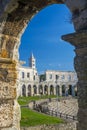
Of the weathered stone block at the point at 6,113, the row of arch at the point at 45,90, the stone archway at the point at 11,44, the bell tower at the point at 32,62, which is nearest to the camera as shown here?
the stone archway at the point at 11,44

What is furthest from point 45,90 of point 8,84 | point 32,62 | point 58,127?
point 8,84

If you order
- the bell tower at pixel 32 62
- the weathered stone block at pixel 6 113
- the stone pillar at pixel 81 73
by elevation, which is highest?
the bell tower at pixel 32 62

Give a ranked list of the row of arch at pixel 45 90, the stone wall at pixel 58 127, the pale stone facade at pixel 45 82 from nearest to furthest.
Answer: the stone wall at pixel 58 127 < the pale stone facade at pixel 45 82 < the row of arch at pixel 45 90

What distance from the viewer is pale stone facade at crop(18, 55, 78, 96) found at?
7609cm

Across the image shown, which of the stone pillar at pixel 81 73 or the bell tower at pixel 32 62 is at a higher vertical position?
the bell tower at pixel 32 62

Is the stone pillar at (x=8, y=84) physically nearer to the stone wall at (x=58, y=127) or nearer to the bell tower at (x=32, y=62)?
the stone wall at (x=58, y=127)

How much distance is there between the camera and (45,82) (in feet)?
263

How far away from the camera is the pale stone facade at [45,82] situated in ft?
250

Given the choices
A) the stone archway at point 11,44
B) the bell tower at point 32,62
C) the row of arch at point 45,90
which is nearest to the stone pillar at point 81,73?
the stone archway at point 11,44

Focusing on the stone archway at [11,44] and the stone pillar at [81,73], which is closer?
the stone pillar at [81,73]

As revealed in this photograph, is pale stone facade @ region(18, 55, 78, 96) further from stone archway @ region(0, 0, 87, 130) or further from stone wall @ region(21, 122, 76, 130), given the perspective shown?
stone archway @ region(0, 0, 87, 130)

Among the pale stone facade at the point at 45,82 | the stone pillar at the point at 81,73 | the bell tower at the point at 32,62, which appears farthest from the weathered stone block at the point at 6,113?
the bell tower at the point at 32,62

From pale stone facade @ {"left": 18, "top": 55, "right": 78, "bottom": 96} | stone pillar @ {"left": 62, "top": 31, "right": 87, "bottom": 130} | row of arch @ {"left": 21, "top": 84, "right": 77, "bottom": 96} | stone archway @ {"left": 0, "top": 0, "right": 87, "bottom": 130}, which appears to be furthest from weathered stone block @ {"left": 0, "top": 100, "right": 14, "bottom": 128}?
row of arch @ {"left": 21, "top": 84, "right": 77, "bottom": 96}

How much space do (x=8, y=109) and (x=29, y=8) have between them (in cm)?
251
